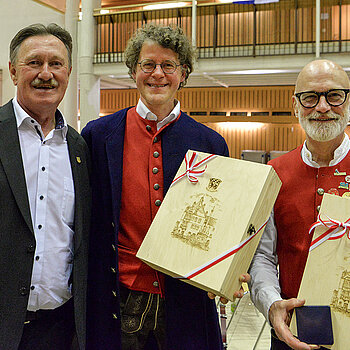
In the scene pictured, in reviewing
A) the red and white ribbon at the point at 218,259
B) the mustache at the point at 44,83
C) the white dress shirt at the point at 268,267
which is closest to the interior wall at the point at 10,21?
the mustache at the point at 44,83

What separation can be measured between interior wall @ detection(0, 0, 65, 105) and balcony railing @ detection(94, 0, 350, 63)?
1.94 metres

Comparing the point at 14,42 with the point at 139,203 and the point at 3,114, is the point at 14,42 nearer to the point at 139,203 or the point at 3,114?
the point at 3,114

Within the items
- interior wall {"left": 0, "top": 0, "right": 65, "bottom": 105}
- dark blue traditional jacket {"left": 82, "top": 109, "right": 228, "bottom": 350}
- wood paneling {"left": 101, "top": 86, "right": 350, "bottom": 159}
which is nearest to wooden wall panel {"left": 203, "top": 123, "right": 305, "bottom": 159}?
wood paneling {"left": 101, "top": 86, "right": 350, "bottom": 159}

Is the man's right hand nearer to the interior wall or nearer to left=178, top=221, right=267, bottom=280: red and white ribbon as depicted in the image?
left=178, top=221, right=267, bottom=280: red and white ribbon

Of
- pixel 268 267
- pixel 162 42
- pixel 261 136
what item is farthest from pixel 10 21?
pixel 261 136

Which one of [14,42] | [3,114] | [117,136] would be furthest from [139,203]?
[14,42]

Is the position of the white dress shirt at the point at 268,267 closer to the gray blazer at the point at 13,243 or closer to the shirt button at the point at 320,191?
the shirt button at the point at 320,191

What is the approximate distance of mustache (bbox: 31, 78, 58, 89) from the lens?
1.75m

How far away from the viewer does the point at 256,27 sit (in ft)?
28.8

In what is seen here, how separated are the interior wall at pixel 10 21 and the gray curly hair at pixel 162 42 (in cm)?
573

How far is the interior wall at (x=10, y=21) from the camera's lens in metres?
7.13

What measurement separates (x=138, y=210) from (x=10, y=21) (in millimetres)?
6759

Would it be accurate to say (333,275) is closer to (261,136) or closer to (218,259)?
(218,259)

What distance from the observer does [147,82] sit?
192 cm
